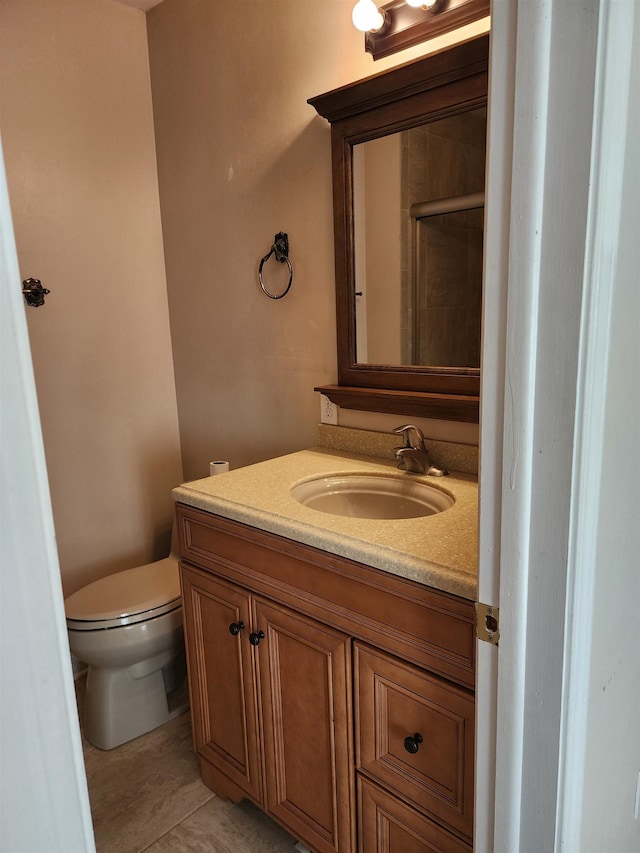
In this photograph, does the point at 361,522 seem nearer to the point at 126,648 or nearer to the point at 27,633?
the point at 27,633

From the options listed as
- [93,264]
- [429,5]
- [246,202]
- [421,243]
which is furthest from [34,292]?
[429,5]

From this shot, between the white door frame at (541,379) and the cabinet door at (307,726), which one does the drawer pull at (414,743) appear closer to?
the cabinet door at (307,726)

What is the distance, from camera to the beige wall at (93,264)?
1.97 metres

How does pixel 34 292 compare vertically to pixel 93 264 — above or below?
below

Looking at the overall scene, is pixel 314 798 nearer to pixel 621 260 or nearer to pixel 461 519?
pixel 461 519

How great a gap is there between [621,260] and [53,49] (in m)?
2.08

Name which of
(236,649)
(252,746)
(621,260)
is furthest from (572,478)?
(252,746)

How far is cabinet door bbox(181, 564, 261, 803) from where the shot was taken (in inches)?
55.9

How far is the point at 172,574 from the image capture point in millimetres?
2074

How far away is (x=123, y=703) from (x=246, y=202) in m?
1.69

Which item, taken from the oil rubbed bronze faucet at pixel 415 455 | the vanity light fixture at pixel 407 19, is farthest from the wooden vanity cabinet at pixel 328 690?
the vanity light fixture at pixel 407 19

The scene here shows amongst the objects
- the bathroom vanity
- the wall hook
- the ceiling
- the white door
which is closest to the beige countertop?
the bathroom vanity

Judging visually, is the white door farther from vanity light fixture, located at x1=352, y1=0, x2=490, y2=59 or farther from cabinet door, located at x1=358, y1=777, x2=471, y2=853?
vanity light fixture, located at x1=352, y1=0, x2=490, y2=59

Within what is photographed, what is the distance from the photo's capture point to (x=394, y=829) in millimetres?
1164
